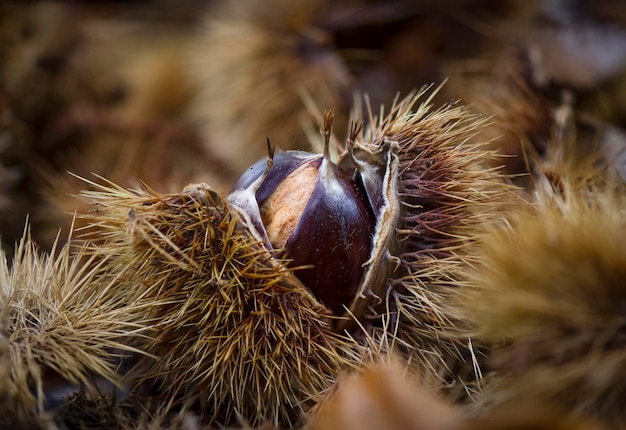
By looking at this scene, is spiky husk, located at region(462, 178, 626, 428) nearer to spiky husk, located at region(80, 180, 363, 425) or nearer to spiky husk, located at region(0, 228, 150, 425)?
spiky husk, located at region(80, 180, 363, 425)

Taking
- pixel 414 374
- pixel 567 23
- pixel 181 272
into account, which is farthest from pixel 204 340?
pixel 567 23

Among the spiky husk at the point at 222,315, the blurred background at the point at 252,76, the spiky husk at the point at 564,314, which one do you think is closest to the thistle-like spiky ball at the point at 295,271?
the spiky husk at the point at 222,315

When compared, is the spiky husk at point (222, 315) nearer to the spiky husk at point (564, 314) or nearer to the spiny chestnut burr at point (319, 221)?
the spiny chestnut burr at point (319, 221)

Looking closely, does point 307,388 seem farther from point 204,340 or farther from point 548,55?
point 548,55

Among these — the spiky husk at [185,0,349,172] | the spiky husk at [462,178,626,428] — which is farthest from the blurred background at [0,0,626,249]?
the spiky husk at [462,178,626,428]

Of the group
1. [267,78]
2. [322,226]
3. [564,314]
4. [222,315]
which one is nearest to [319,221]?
[322,226]

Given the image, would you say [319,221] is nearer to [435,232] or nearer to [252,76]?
[435,232]
